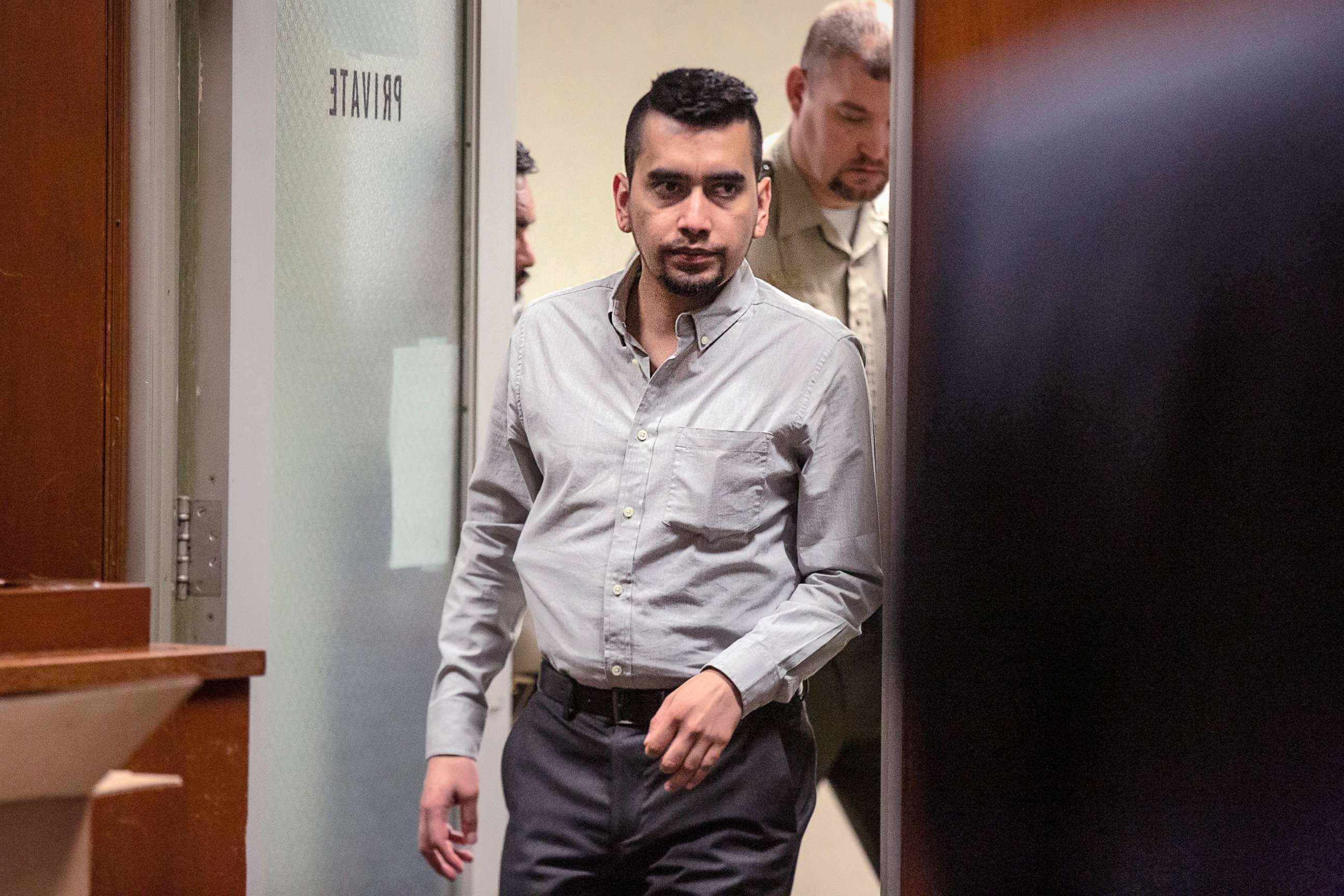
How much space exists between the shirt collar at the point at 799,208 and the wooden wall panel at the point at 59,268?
0.98 m

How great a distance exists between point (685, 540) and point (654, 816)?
32 cm

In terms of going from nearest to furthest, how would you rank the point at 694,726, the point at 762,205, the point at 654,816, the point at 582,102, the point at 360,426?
the point at 694,726 < the point at 654,816 < the point at 762,205 < the point at 360,426 < the point at 582,102

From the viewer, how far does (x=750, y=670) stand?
1.45 meters

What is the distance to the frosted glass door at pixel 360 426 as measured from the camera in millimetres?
2176

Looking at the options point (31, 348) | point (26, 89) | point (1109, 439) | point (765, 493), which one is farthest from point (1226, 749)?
point (26, 89)

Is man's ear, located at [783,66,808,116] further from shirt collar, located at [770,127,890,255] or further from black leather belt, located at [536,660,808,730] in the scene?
black leather belt, located at [536,660,808,730]

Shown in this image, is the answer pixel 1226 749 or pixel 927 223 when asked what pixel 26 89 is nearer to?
pixel 927 223

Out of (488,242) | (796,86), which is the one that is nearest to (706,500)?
(796,86)

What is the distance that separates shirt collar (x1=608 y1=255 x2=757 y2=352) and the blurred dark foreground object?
0.82 feet

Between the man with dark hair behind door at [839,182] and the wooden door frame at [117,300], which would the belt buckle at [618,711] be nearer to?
the man with dark hair behind door at [839,182]

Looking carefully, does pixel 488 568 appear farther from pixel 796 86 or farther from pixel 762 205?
pixel 796 86

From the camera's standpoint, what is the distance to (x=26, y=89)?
1.93 metres

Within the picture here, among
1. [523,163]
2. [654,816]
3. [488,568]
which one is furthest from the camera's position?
[523,163]

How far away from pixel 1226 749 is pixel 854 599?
0.44 metres
